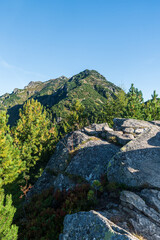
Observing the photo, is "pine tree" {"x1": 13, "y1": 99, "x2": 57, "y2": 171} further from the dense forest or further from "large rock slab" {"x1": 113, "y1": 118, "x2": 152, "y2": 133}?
"large rock slab" {"x1": 113, "y1": 118, "x2": 152, "y2": 133}

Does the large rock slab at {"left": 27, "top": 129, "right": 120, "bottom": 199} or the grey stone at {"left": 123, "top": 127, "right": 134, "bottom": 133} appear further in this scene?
the grey stone at {"left": 123, "top": 127, "right": 134, "bottom": 133}

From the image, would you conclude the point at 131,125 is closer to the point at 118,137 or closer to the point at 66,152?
the point at 118,137

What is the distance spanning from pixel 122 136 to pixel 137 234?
10205 millimetres

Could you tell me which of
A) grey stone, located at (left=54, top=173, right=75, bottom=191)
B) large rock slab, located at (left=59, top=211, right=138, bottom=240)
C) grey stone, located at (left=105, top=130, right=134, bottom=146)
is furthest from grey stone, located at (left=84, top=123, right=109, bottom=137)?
large rock slab, located at (left=59, top=211, right=138, bottom=240)

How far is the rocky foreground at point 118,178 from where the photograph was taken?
5281mm

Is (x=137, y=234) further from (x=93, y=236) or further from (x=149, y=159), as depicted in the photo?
(x=149, y=159)

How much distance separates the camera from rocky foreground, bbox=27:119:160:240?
5.28 metres

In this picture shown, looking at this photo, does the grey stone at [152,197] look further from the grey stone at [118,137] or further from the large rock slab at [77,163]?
the grey stone at [118,137]

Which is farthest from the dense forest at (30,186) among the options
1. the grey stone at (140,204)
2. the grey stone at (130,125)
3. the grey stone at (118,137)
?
the grey stone at (130,125)

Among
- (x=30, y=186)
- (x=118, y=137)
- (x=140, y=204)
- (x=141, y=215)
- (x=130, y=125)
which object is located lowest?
(x=141, y=215)

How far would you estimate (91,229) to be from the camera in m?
5.17

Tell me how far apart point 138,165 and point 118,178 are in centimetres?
152

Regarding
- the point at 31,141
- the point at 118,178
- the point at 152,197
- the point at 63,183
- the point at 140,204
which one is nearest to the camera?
the point at 140,204

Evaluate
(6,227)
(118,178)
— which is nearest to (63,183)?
(6,227)
